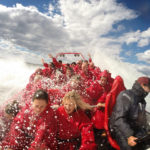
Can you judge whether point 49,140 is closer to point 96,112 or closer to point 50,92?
point 96,112

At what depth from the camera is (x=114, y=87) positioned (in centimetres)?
257

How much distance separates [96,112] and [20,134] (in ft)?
4.68

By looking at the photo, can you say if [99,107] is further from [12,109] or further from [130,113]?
[12,109]

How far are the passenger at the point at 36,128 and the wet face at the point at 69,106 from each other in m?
0.24

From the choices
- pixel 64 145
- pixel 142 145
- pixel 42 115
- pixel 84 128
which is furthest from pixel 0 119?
pixel 142 145

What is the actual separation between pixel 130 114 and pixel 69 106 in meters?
0.93

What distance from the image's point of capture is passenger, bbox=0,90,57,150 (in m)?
2.09

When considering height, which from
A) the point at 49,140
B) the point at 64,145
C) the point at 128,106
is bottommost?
the point at 64,145

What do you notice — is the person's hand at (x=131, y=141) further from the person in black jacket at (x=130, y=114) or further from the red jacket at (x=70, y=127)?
the red jacket at (x=70, y=127)

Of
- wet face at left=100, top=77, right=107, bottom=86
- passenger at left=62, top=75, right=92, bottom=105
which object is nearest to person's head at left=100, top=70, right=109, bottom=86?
wet face at left=100, top=77, right=107, bottom=86

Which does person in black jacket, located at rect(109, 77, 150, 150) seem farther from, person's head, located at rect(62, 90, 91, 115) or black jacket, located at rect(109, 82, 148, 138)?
person's head, located at rect(62, 90, 91, 115)

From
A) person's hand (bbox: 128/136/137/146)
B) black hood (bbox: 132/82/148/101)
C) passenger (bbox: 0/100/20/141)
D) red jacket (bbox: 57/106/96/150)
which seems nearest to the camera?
person's hand (bbox: 128/136/137/146)

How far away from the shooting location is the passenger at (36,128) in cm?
209

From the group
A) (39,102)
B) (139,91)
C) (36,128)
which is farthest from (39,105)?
(139,91)
